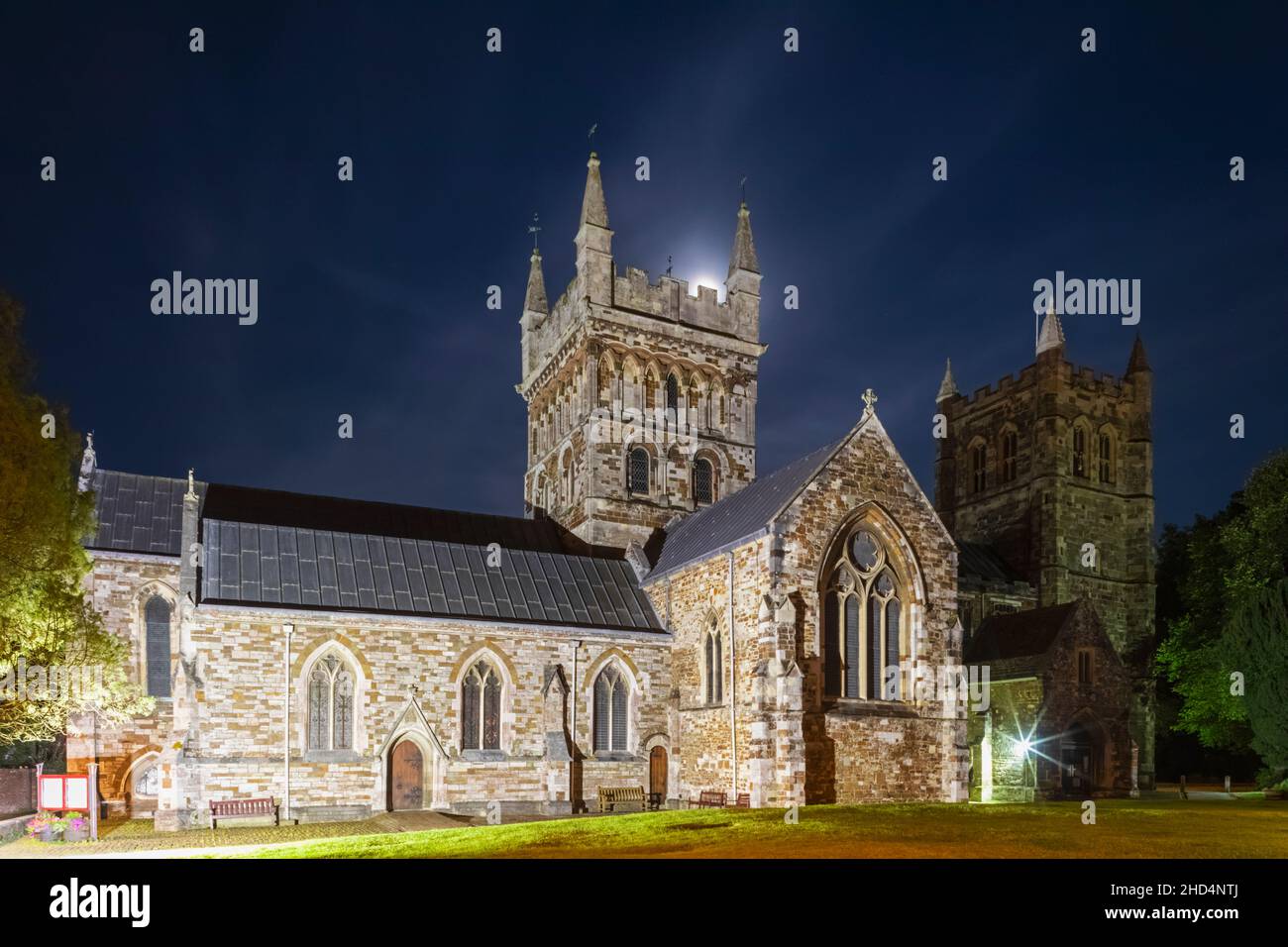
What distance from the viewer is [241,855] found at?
59.3 feet

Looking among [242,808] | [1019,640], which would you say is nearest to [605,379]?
[1019,640]

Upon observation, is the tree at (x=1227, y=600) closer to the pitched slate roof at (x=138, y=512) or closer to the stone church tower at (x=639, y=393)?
the stone church tower at (x=639, y=393)

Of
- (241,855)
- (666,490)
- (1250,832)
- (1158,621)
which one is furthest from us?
(1158,621)

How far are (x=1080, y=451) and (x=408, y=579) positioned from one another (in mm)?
40725

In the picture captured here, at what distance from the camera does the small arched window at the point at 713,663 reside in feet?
98.3

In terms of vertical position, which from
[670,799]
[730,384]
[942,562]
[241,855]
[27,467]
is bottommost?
[670,799]

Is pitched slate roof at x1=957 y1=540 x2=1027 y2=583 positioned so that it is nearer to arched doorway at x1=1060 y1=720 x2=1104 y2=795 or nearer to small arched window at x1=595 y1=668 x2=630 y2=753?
arched doorway at x1=1060 y1=720 x2=1104 y2=795

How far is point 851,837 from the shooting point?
723 inches

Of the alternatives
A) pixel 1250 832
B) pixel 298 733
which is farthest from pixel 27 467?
pixel 1250 832

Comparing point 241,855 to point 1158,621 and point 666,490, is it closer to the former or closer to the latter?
point 666,490

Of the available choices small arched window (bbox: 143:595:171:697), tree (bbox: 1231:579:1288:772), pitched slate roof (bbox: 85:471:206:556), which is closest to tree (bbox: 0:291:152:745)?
small arched window (bbox: 143:595:171:697)

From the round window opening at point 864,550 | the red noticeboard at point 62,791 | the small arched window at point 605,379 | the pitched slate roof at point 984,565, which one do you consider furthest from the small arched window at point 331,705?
the pitched slate roof at point 984,565

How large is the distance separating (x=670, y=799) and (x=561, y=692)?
4614mm

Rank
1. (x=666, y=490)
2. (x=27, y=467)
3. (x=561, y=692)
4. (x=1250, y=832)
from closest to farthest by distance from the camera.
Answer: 1. (x=1250, y=832)
2. (x=27, y=467)
3. (x=561, y=692)
4. (x=666, y=490)
